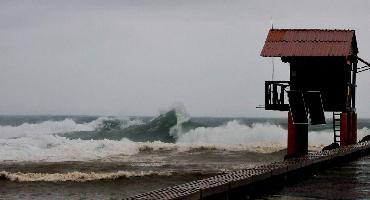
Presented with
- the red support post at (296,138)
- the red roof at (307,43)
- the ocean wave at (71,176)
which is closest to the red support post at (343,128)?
the red support post at (296,138)

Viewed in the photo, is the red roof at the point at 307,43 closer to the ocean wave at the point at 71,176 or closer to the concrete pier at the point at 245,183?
the concrete pier at the point at 245,183

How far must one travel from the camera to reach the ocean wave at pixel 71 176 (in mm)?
28136

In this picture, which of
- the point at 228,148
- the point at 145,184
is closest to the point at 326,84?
the point at 145,184

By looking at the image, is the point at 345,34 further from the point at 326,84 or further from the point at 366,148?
the point at 366,148

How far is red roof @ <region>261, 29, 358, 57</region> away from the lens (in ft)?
78.1

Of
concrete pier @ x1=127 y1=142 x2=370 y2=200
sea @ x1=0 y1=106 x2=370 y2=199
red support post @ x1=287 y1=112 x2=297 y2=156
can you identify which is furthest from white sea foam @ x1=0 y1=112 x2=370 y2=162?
concrete pier @ x1=127 y1=142 x2=370 y2=200

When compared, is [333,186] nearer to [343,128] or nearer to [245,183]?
[245,183]

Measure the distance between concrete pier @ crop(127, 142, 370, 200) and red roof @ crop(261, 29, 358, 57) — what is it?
789cm

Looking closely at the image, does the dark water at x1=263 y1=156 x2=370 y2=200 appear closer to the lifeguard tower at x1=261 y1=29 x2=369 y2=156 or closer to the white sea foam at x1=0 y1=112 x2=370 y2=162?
the lifeguard tower at x1=261 y1=29 x2=369 y2=156

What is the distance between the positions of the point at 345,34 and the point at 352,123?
14.9ft

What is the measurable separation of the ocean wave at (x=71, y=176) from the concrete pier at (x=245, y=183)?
1453cm

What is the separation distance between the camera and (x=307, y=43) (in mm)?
24375

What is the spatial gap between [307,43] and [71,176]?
1300 centimetres

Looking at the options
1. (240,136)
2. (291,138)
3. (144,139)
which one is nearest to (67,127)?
(144,139)
